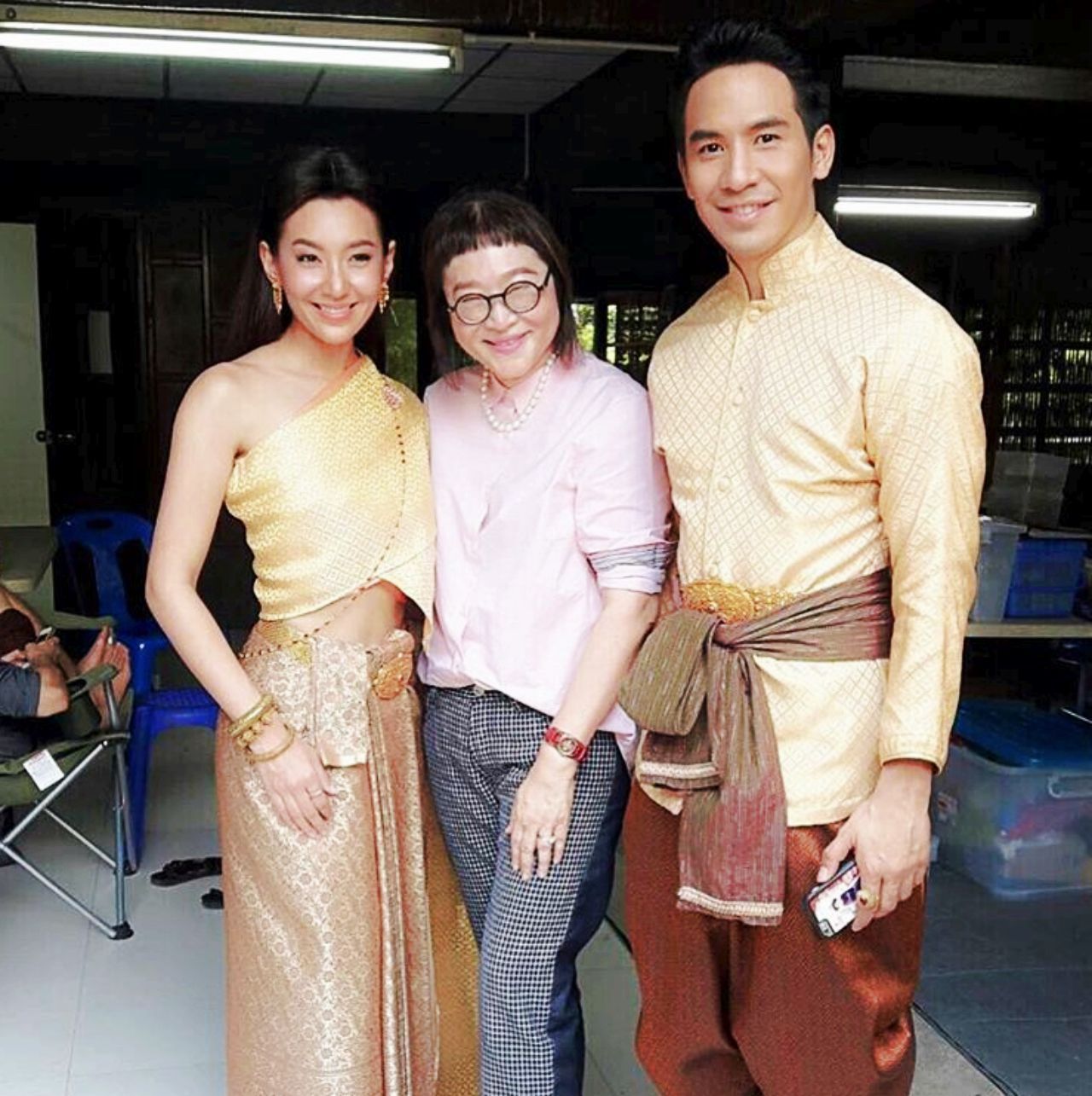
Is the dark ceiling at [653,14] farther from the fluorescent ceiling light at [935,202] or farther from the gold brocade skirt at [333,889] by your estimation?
the fluorescent ceiling light at [935,202]

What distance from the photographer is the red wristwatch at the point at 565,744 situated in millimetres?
1659

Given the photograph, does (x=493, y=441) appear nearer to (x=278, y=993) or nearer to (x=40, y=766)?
(x=278, y=993)

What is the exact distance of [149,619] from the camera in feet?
14.2

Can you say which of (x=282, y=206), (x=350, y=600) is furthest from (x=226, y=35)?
(x=350, y=600)

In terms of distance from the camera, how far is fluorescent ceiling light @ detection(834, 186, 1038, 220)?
5641mm

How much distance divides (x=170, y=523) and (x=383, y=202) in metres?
0.52

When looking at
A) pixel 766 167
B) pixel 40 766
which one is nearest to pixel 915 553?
pixel 766 167

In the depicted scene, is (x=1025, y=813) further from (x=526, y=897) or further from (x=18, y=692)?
(x=18, y=692)

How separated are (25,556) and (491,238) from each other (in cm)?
269

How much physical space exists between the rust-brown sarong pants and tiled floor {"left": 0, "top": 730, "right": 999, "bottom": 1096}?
74 centimetres

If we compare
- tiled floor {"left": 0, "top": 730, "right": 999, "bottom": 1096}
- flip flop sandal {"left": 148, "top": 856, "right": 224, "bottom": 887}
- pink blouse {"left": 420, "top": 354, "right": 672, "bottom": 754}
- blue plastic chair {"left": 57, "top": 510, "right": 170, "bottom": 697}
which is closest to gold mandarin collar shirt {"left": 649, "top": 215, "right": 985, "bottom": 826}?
pink blouse {"left": 420, "top": 354, "right": 672, "bottom": 754}

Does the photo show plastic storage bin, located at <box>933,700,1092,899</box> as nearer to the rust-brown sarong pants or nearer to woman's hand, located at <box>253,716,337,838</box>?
the rust-brown sarong pants

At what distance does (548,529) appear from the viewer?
167 cm

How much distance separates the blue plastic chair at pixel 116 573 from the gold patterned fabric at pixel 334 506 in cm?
232
